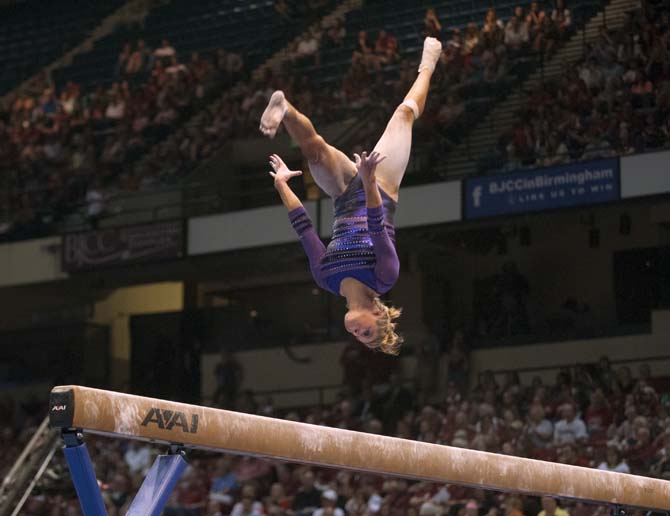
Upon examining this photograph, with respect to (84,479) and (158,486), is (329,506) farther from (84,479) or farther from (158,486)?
(84,479)

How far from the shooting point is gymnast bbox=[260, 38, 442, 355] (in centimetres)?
686

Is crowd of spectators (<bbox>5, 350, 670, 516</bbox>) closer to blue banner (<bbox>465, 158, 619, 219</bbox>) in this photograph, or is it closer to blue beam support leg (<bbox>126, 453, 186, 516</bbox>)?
blue banner (<bbox>465, 158, 619, 219</bbox>)

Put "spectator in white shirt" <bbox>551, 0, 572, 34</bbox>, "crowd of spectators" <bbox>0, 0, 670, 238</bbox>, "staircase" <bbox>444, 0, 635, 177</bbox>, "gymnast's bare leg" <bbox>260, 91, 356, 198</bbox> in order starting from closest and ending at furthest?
"gymnast's bare leg" <bbox>260, 91, 356, 198</bbox> < "crowd of spectators" <bbox>0, 0, 670, 238</bbox> < "staircase" <bbox>444, 0, 635, 177</bbox> < "spectator in white shirt" <bbox>551, 0, 572, 34</bbox>

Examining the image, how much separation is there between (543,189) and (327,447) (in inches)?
384

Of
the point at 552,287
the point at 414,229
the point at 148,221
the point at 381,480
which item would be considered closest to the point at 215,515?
the point at 381,480

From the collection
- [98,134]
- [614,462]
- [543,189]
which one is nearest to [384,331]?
[614,462]

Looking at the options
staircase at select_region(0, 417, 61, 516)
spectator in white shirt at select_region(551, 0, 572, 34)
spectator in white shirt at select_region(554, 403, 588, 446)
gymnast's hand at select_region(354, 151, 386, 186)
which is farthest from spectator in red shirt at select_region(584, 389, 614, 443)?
gymnast's hand at select_region(354, 151, 386, 186)

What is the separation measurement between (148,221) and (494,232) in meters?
5.10

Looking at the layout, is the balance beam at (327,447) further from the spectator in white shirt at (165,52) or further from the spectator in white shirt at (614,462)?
the spectator in white shirt at (165,52)

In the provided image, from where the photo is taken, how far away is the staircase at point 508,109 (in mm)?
16734

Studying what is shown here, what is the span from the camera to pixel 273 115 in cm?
669

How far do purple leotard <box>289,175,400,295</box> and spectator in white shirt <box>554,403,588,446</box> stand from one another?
243 inches

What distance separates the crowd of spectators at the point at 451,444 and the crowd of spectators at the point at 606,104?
2.62 metres

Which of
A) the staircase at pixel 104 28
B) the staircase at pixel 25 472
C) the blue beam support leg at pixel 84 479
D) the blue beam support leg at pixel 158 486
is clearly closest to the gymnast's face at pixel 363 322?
the blue beam support leg at pixel 158 486
